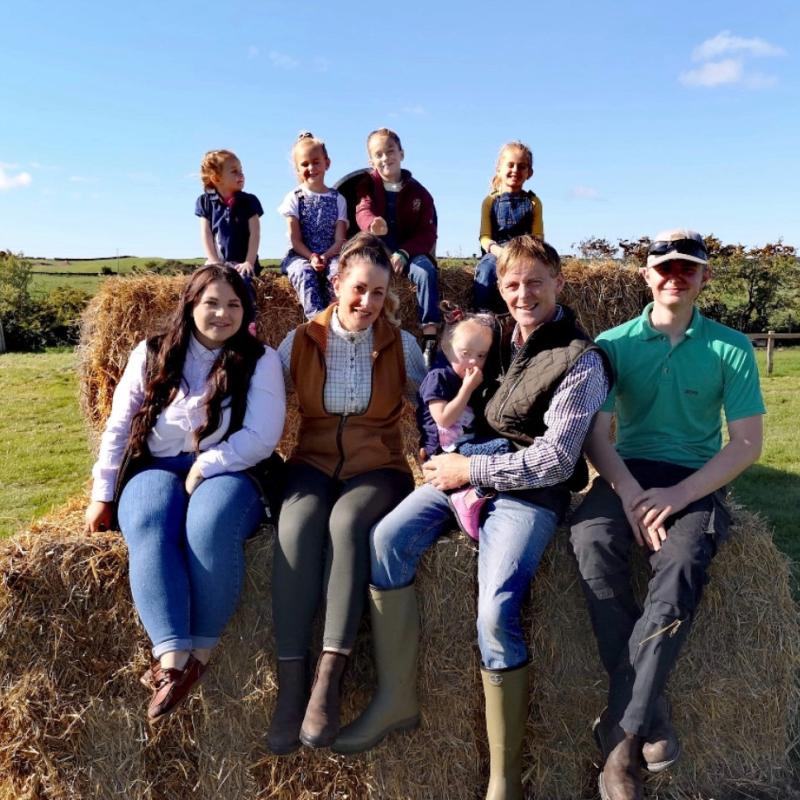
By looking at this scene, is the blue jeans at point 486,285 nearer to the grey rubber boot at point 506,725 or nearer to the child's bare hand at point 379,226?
the child's bare hand at point 379,226

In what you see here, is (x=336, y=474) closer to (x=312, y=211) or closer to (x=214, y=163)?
(x=312, y=211)

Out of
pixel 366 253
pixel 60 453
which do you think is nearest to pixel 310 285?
pixel 366 253

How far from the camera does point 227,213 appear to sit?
4465 mm

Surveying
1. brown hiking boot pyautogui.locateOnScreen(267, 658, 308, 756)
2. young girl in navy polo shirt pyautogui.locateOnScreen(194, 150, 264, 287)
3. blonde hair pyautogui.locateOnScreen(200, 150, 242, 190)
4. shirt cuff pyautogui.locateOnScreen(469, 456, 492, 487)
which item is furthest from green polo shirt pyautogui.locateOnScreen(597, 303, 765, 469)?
blonde hair pyautogui.locateOnScreen(200, 150, 242, 190)

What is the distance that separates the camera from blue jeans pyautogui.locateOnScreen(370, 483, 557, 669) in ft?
8.14

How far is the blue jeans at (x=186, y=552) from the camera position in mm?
2484

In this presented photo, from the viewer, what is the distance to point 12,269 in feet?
66.7

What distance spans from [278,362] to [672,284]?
155 cm

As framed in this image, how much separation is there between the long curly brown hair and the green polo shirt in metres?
1.41

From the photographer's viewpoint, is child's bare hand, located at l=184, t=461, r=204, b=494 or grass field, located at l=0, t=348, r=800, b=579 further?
grass field, located at l=0, t=348, r=800, b=579

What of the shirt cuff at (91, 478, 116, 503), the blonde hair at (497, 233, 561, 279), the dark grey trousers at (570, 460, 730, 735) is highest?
the blonde hair at (497, 233, 561, 279)

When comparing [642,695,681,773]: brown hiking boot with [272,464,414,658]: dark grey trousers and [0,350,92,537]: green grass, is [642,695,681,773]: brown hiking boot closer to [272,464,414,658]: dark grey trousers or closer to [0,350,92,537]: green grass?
[272,464,414,658]: dark grey trousers

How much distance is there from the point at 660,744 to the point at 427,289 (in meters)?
2.60

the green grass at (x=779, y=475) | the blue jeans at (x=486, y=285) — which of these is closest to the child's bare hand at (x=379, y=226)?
the blue jeans at (x=486, y=285)
